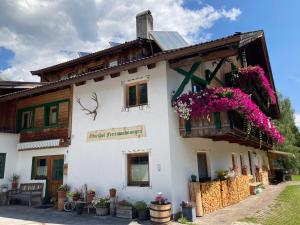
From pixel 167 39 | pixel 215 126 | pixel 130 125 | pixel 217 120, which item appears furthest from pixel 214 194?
pixel 167 39

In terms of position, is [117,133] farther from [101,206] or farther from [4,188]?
[4,188]

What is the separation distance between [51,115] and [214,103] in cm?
870

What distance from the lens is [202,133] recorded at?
9.63 meters

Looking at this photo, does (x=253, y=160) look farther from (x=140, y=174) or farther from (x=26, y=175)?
(x=26, y=175)

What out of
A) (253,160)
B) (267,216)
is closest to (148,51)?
(267,216)

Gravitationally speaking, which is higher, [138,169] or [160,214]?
[138,169]

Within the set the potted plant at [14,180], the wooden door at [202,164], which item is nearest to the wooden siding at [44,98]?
the potted plant at [14,180]

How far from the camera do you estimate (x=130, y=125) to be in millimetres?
10789

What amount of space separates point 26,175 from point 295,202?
1314 centimetres

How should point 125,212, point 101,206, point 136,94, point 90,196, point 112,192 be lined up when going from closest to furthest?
point 125,212, point 101,206, point 112,192, point 90,196, point 136,94

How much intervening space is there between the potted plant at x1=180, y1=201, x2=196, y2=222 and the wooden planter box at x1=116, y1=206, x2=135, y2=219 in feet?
5.81

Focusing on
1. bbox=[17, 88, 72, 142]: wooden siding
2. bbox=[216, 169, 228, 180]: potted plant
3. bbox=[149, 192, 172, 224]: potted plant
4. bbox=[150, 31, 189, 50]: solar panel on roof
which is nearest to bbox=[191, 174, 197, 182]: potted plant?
bbox=[149, 192, 172, 224]: potted plant

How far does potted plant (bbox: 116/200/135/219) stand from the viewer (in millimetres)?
9472

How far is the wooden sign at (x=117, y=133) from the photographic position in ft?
34.4
